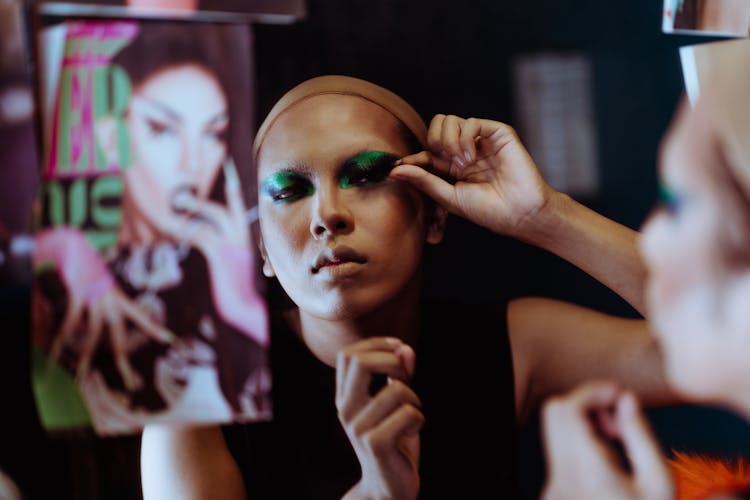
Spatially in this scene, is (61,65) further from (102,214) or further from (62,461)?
(62,461)

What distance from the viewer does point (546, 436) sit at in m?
0.94

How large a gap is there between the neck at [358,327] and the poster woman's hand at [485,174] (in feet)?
0.39

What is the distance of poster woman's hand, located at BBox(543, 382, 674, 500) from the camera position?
2.85ft

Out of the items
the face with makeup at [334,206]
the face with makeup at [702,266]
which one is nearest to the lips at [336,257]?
the face with makeup at [334,206]

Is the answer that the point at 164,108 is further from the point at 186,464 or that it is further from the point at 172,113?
the point at 186,464

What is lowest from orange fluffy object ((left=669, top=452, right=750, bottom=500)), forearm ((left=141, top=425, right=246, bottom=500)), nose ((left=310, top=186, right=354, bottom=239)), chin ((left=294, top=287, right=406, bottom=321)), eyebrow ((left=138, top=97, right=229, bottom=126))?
orange fluffy object ((left=669, top=452, right=750, bottom=500))

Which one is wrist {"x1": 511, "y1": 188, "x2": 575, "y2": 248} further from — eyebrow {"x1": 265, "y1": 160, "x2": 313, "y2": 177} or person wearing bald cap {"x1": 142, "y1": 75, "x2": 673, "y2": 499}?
eyebrow {"x1": 265, "y1": 160, "x2": 313, "y2": 177}

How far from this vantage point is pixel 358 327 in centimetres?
97

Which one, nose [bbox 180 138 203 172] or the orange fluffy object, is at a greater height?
nose [bbox 180 138 203 172]

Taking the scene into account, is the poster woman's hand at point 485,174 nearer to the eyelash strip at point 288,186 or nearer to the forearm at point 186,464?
the eyelash strip at point 288,186

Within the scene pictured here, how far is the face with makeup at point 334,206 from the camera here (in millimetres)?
956

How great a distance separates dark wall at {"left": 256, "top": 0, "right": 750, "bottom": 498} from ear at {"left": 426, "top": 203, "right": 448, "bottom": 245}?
0.04 ft

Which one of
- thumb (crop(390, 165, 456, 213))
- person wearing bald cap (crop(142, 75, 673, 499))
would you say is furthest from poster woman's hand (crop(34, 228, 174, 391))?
thumb (crop(390, 165, 456, 213))

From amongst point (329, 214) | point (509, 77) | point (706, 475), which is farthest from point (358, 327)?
point (706, 475)
